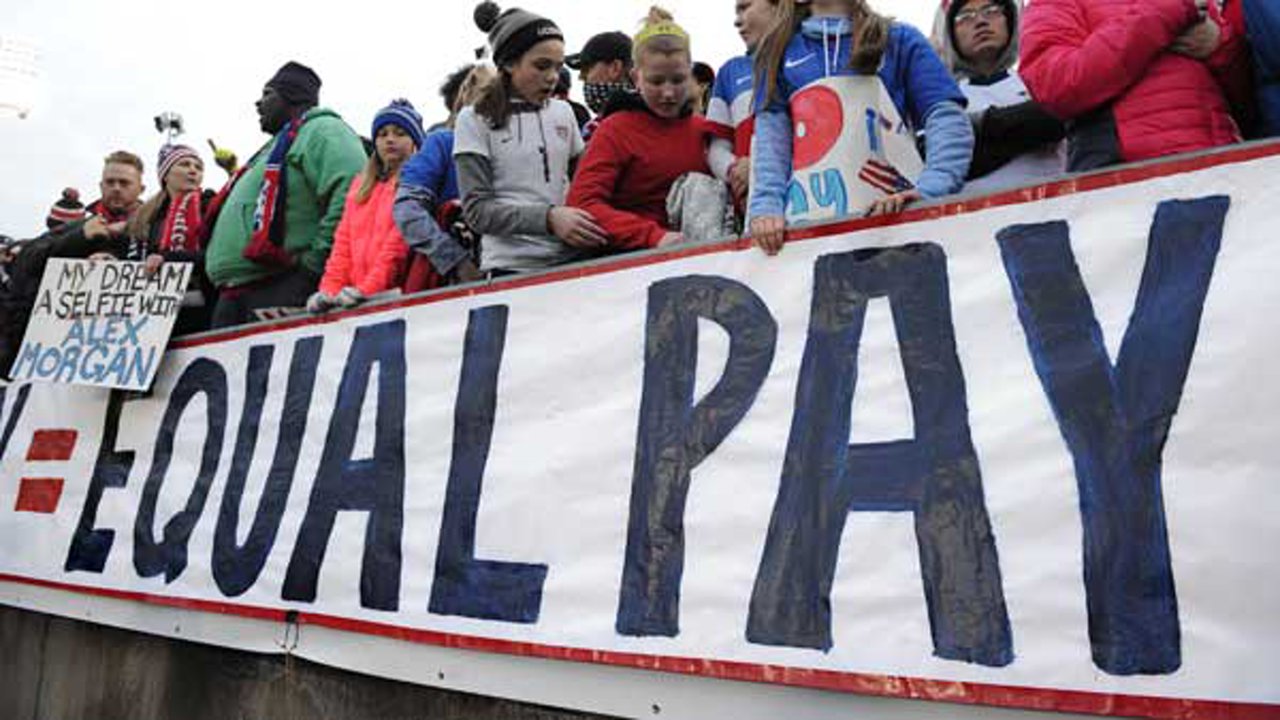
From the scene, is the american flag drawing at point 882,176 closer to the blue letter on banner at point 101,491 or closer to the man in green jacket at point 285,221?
the man in green jacket at point 285,221

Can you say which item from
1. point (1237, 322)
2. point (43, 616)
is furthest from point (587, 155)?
point (43, 616)

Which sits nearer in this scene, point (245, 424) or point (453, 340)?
point (453, 340)

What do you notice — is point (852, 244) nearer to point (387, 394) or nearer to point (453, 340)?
point (453, 340)

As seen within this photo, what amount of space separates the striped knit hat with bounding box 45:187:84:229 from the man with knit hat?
6.97 meters

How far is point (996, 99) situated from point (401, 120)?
2421 mm

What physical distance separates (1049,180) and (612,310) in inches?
45.1

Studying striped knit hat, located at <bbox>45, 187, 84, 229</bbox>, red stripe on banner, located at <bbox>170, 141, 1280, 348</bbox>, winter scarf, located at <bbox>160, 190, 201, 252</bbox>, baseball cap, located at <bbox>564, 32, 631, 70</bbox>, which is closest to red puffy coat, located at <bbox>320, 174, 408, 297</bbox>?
red stripe on banner, located at <bbox>170, 141, 1280, 348</bbox>

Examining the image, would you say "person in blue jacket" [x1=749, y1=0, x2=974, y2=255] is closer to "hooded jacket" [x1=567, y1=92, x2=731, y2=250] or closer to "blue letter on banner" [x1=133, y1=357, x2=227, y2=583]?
"hooded jacket" [x1=567, y1=92, x2=731, y2=250]

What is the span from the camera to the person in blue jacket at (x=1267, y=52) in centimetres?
229

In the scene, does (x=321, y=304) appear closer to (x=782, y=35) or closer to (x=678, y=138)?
(x=678, y=138)

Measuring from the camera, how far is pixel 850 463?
7.30ft

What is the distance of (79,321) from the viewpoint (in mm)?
4656

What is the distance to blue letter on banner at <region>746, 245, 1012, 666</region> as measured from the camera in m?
2.00

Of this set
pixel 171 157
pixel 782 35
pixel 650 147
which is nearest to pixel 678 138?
pixel 650 147
